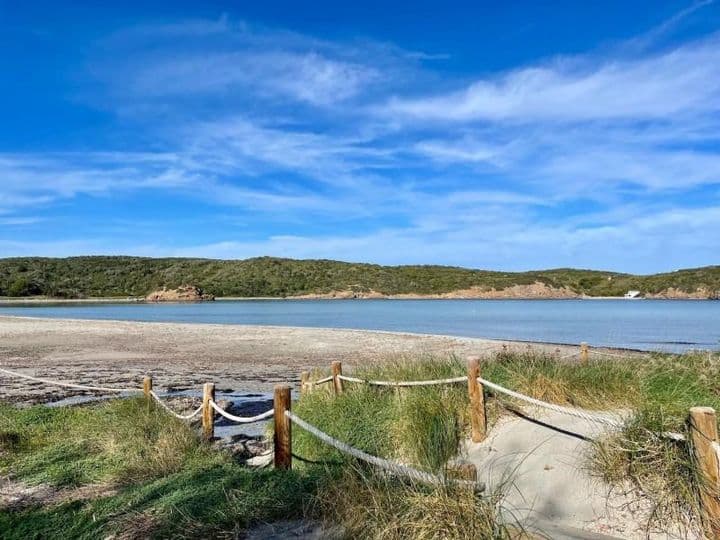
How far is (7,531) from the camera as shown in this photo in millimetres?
4941

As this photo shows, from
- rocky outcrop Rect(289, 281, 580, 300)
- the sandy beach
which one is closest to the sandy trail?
the sandy beach

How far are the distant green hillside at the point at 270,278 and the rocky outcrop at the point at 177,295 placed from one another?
4.96 meters

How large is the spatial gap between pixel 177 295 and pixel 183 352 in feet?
252

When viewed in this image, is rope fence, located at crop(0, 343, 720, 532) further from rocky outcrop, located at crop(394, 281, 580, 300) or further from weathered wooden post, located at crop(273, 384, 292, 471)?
rocky outcrop, located at crop(394, 281, 580, 300)

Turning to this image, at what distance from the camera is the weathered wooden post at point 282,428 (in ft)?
20.2

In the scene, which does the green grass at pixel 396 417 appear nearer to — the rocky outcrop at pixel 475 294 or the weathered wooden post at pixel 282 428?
the weathered wooden post at pixel 282 428

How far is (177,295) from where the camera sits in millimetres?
97625

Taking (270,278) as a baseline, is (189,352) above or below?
below

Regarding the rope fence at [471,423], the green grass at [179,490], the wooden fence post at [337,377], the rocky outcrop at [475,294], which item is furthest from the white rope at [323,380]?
the rocky outcrop at [475,294]

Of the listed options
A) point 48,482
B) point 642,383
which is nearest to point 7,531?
point 48,482

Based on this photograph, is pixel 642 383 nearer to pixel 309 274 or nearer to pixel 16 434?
pixel 16 434

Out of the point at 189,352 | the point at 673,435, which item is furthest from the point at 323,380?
the point at 189,352

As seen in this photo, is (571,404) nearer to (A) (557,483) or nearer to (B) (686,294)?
(A) (557,483)

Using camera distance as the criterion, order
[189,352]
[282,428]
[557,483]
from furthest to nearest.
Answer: [189,352] < [282,428] < [557,483]
